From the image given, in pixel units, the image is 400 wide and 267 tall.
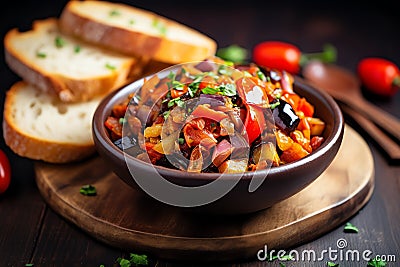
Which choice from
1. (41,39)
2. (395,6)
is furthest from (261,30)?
(41,39)

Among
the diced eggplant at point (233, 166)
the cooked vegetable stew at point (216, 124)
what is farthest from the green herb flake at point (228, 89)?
the diced eggplant at point (233, 166)

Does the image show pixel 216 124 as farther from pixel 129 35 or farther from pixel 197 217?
pixel 129 35

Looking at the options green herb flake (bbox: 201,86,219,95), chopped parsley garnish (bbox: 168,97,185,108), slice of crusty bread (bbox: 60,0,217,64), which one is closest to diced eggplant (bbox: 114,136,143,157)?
chopped parsley garnish (bbox: 168,97,185,108)

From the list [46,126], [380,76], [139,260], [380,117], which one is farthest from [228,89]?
[380,76]

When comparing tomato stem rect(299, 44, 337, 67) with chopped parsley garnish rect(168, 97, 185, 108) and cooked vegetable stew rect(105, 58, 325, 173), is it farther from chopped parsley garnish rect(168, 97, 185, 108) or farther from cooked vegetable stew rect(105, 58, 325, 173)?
chopped parsley garnish rect(168, 97, 185, 108)

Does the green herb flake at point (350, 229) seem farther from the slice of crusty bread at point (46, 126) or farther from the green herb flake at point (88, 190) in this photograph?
the slice of crusty bread at point (46, 126)

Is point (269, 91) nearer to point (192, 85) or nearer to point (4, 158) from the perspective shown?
point (192, 85)

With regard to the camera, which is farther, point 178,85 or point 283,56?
point 283,56
